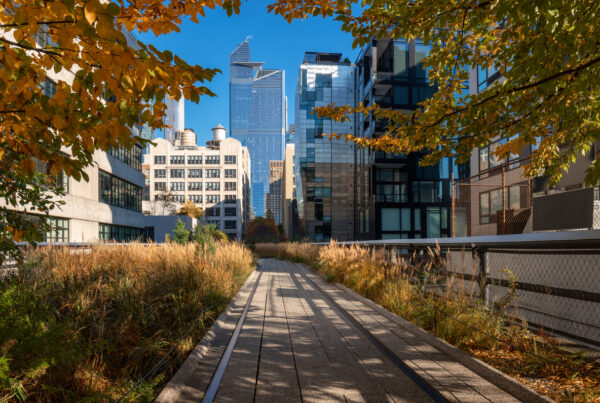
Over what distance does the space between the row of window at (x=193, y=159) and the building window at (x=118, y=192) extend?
51.4 m

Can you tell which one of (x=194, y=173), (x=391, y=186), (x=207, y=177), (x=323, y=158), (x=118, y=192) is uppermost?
(x=194, y=173)

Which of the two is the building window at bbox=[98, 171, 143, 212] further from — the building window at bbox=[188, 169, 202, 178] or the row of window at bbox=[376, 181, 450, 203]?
the building window at bbox=[188, 169, 202, 178]

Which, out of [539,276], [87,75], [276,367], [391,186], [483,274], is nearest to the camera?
[87,75]

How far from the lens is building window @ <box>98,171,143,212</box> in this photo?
1137 inches

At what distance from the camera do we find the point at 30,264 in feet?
19.0

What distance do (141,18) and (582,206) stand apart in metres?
10.3

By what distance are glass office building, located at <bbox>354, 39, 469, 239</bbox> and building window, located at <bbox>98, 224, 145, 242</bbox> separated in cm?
2267

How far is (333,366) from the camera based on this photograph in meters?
3.88

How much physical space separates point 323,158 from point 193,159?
47.5 metres

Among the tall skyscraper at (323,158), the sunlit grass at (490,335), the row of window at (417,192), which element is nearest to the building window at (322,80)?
the tall skyscraper at (323,158)

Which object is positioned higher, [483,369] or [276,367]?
[483,369]

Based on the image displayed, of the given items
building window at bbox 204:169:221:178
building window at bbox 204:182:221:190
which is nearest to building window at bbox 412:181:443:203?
building window at bbox 204:182:221:190

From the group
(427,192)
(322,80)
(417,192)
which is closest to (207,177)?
(322,80)

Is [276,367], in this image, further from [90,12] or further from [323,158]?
[323,158]
